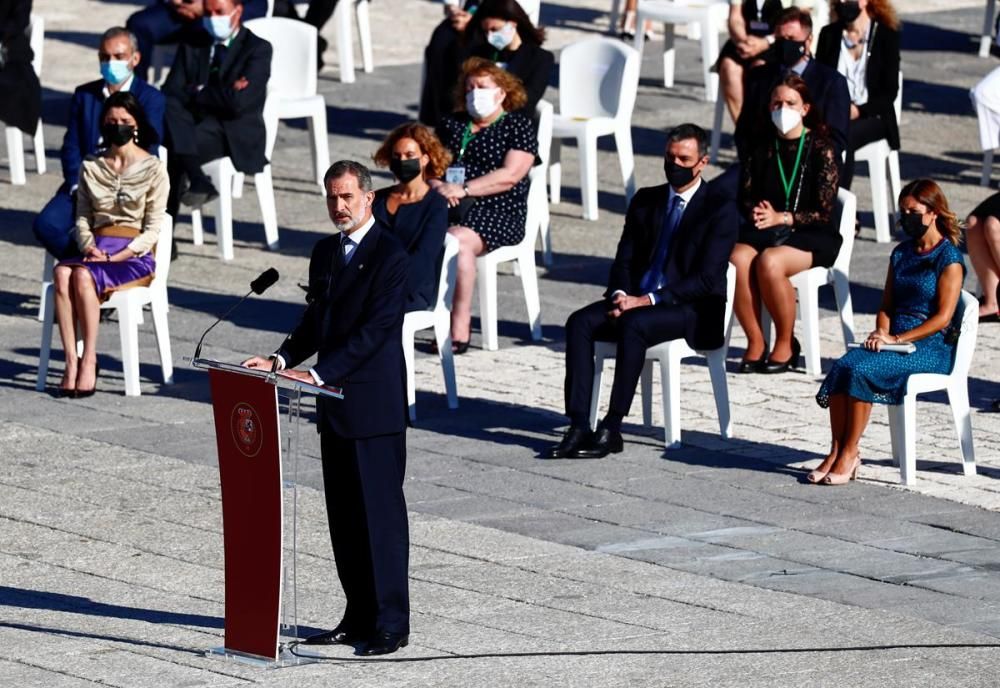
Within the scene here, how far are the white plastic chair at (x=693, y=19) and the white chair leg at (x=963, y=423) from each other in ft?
28.0

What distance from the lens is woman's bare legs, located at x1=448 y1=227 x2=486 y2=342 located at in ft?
40.7

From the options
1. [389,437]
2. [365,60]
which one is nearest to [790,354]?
[389,437]

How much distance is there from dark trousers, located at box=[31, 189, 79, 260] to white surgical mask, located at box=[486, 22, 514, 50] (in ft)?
10.2

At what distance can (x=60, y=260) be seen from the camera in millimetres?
11938

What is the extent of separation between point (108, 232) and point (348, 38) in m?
8.40

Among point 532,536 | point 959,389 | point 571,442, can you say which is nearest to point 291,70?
point 571,442

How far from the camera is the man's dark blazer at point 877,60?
15062mm

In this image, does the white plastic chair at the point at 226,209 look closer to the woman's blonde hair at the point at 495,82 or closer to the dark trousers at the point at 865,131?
the woman's blonde hair at the point at 495,82

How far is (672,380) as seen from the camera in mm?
10625

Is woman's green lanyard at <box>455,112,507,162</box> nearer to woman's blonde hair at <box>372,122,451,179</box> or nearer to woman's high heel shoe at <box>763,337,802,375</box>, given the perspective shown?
woman's blonde hair at <box>372,122,451,179</box>

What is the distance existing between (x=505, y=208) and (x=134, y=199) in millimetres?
2116

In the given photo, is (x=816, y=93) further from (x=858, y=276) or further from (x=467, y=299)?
(x=467, y=299)

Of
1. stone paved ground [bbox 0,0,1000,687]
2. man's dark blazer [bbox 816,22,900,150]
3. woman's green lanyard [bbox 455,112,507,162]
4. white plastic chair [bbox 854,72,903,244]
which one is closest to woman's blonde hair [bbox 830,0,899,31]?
man's dark blazer [bbox 816,22,900,150]

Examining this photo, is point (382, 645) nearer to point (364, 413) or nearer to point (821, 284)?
point (364, 413)
